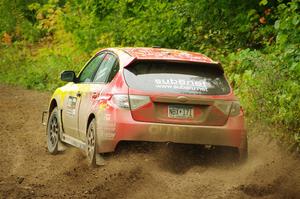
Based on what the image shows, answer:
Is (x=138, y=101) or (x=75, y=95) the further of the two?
(x=75, y=95)

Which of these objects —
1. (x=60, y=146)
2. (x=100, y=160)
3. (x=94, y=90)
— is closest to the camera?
(x=100, y=160)

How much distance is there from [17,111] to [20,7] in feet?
43.6

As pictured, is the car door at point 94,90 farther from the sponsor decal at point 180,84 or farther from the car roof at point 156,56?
the sponsor decal at point 180,84

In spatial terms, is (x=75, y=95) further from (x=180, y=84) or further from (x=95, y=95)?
(x=180, y=84)

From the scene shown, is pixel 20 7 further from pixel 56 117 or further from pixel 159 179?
pixel 159 179

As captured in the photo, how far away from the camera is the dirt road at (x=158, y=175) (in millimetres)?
7816

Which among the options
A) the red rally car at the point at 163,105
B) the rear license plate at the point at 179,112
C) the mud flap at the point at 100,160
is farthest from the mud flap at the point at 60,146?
the rear license plate at the point at 179,112

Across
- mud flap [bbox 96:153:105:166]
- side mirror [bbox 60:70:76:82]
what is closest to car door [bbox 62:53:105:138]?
side mirror [bbox 60:70:76:82]

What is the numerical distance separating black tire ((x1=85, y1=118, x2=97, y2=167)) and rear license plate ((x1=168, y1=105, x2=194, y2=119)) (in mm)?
980

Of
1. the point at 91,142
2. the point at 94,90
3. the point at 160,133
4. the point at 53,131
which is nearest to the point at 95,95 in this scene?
the point at 94,90

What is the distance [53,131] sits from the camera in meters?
11.7

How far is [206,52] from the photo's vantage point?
16578 mm

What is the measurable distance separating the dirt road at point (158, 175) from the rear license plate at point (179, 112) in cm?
38

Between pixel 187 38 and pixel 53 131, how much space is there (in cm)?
674
